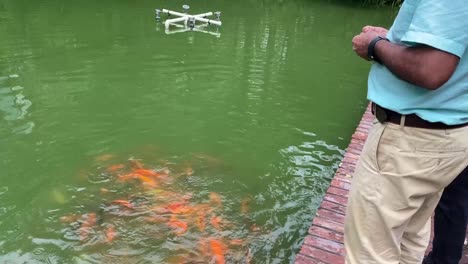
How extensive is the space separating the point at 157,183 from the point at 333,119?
3419mm

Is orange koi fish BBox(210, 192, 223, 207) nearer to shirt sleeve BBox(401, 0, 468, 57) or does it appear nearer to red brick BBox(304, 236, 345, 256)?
red brick BBox(304, 236, 345, 256)

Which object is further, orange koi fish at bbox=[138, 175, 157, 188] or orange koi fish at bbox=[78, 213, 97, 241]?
orange koi fish at bbox=[138, 175, 157, 188]

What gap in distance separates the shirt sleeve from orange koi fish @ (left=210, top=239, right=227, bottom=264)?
108 inches

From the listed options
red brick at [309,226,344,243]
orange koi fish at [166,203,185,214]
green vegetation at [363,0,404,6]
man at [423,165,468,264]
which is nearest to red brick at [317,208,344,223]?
red brick at [309,226,344,243]

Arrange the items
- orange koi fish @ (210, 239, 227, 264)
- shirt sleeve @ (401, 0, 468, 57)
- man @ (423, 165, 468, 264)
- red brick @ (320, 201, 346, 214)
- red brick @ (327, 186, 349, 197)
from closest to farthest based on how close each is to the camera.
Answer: shirt sleeve @ (401, 0, 468, 57) < man @ (423, 165, 468, 264) < red brick @ (320, 201, 346, 214) < orange koi fish @ (210, 239, 227, 264) < red brick @ (327, 186, 349, 197)

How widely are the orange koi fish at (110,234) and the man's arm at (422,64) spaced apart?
308 cm

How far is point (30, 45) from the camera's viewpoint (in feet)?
32.5

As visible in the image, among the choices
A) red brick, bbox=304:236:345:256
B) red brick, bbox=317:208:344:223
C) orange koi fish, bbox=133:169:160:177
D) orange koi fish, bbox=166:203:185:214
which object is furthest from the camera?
orange koi fish, bbox=133:169:160:177

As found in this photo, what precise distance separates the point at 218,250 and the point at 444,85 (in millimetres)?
2706

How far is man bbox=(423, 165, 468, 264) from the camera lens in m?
2.33

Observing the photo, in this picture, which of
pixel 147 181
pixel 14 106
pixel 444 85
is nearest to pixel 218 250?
pixel 147 181

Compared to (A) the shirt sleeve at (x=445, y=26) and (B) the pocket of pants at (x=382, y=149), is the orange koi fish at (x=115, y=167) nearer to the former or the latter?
(B) the pocket of pants at (x=382, y=149)

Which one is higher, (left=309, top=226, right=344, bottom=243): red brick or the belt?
the belt

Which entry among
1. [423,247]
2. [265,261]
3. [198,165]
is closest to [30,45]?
[198,165]
